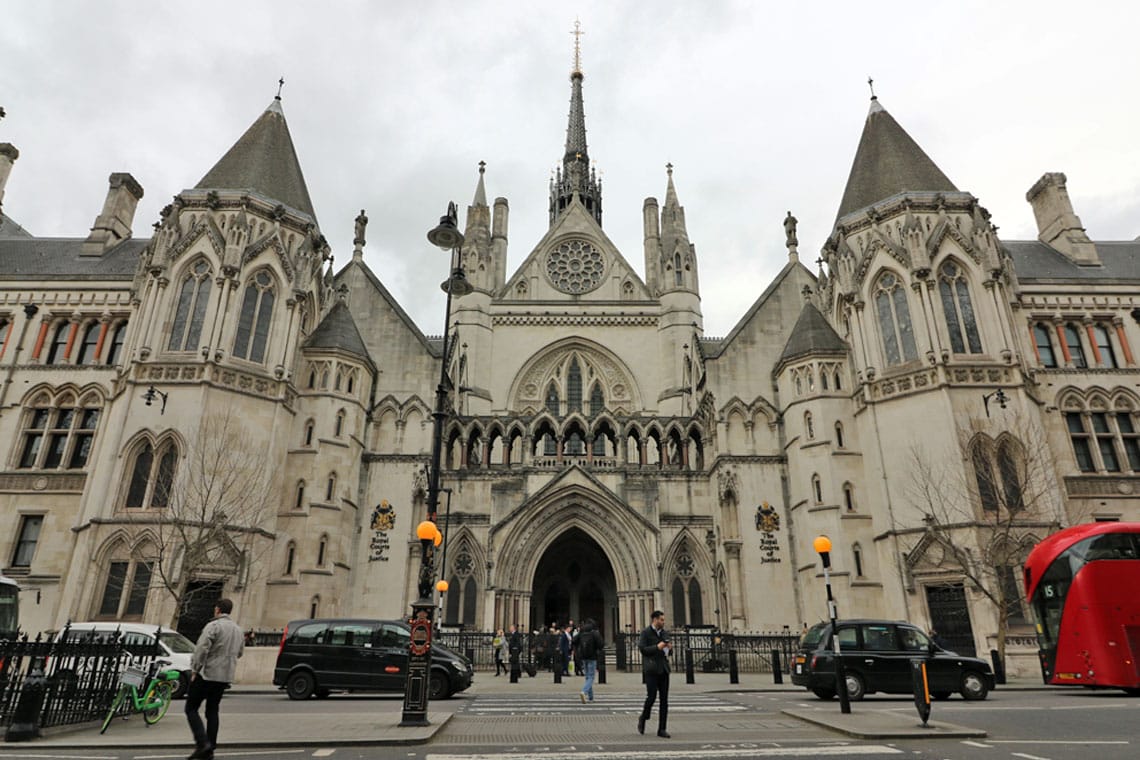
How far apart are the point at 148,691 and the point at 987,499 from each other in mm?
24395

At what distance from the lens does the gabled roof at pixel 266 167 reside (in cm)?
2770

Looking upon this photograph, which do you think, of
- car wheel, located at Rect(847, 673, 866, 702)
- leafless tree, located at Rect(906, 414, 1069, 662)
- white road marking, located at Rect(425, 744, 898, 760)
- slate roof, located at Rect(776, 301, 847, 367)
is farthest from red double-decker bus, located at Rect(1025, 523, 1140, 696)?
slate roof, located at Rect(776, 301, 847, 367)

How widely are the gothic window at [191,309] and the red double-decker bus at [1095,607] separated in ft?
89.7

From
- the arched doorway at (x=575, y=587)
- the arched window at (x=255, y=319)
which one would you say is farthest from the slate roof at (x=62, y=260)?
the arched doorway at (x=575, y=587)

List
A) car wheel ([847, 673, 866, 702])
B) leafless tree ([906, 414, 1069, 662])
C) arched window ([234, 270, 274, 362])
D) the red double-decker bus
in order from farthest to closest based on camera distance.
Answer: arched window ([234, 270, 274, 362]) → leafless tree ([906, 414, 1069, 662]) → car wheel ([847, 673, 866, 702]) → the red double-decker bus

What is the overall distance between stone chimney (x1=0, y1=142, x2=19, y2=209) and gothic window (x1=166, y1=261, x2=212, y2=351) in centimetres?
1549

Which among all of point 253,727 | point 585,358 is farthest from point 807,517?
point 253,727

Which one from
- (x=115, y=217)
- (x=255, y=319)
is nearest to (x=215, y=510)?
(x=255, y=319)

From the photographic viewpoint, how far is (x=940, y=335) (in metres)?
24.9

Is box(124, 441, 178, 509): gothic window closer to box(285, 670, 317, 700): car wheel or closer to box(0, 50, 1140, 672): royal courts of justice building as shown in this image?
box(0, 50, 1140, 672): royal courts of justice building

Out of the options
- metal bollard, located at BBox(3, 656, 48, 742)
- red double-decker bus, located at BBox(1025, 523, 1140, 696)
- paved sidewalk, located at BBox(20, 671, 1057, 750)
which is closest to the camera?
paved sidewalk, located at BBox(20, 671, 1057, 750)

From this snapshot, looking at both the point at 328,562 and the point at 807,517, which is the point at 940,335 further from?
the point at 328,562

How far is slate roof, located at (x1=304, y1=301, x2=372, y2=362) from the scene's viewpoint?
27781mm

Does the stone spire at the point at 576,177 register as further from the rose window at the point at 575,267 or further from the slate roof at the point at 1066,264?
the slate roof at the point at 1066,264
